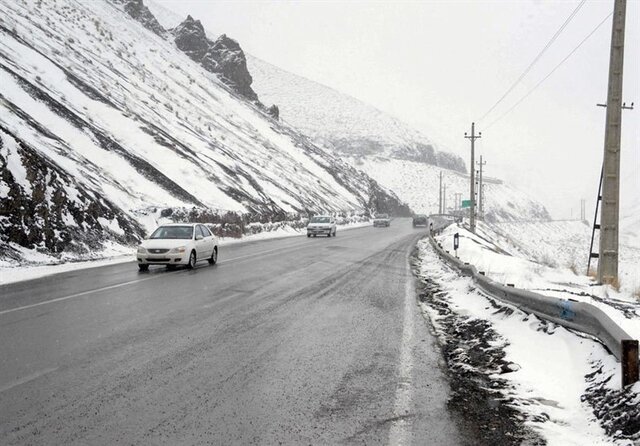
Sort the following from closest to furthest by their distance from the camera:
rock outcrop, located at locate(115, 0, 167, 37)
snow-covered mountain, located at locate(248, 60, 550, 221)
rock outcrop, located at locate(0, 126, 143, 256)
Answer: rock outcrop, located at locate(0, 126, 143, 256) < rock outcrop, located at locate(115, 0, 167, 37) < snow-covered mountain, located at locate(248, 60, 550, 221)

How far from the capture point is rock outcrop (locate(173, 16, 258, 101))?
90688 mm

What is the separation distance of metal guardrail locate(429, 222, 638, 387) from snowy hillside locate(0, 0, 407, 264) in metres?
15.1

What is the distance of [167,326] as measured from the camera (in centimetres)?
814

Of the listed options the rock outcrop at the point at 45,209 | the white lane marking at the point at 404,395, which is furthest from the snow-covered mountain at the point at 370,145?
the white lane marking at the point at 404,395

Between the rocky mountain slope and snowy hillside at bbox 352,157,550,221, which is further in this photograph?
the rocky mountain slope

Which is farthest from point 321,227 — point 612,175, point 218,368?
point 218,368

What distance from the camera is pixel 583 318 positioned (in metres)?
6.27

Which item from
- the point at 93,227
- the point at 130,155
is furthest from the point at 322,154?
the point at 93,227

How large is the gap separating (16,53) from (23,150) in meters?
20.2

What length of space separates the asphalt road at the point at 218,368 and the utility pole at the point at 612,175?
5.19 metres

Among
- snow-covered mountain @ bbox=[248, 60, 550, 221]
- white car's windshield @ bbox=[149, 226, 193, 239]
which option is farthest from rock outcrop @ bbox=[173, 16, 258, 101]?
white car's windshield @ bbox=[149, 226, 193, 239]

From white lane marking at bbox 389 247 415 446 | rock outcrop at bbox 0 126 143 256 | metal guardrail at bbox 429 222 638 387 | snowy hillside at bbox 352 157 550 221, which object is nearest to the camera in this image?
white lane marking at bbox 389 247 415 446

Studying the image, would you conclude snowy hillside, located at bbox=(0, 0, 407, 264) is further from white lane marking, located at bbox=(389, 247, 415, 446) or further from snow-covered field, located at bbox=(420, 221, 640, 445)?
snow-covered field, located at bbox=(420, 221, 640, 445)

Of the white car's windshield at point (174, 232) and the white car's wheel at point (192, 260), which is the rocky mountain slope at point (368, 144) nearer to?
the white car's windshield at point (174, 232)
